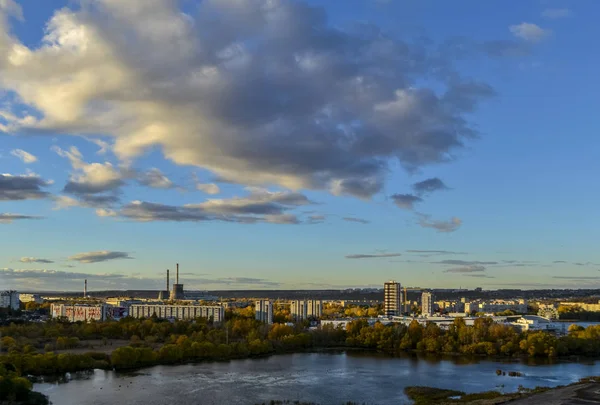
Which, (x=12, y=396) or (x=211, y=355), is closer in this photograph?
(x=12, y=396)

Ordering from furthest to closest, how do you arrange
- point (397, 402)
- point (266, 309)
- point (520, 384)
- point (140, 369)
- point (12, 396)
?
point (266, 309), point (140, 369), point (520, 384), point (397, 402), point (12, 396)

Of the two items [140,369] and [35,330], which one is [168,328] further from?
[140,369]

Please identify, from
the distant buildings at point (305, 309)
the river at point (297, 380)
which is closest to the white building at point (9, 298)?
the distant buildings at point (305, 309)

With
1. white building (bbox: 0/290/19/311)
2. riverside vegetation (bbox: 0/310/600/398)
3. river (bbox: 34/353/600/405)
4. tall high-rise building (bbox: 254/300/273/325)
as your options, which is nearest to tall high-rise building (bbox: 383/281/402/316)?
tall high-rise building (bbox: 254/300/273/325)

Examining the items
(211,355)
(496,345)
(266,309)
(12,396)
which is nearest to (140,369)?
(211,355)

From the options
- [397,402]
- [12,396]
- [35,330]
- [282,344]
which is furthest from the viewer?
[35,330]

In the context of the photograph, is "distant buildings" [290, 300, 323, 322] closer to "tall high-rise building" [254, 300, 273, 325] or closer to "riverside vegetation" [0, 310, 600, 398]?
"tall high-rise building" [254, 300, 273, 325]

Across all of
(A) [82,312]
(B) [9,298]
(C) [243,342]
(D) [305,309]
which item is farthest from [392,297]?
(B) [9,298]
